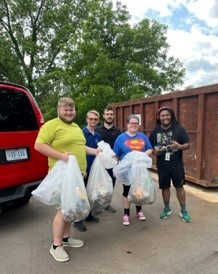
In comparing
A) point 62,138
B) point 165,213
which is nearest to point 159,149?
point 165,213

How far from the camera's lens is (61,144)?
3.35 metres

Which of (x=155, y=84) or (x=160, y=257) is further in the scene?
(x=155, y=84)

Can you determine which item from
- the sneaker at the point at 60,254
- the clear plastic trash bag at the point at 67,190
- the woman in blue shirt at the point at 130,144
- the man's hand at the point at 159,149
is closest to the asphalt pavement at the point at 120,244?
the sneaker at the point at 60,254

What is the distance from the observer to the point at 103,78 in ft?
52.8

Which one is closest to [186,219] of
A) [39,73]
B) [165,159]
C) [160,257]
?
[165,159]

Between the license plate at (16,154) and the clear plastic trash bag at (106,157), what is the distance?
990 mm

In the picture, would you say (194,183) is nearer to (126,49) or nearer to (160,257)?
(160,257)

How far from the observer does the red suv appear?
399cm

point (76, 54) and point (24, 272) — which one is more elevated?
point (76, 54)

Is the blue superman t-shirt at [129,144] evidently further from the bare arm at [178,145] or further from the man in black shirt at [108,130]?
the man in black shirt at [108,130]

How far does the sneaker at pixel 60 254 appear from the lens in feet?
10.9

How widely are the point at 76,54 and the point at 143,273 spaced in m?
15.1

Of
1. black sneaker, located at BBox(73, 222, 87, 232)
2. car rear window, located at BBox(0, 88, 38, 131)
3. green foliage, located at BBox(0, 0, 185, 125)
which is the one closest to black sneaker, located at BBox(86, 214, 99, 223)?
black sneaker, located at BBox(73, 222, 87, 232)

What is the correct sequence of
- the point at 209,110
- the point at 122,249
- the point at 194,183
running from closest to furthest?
1. the point at 122,249
2. the point at 209,110
3. the point at 194,183
